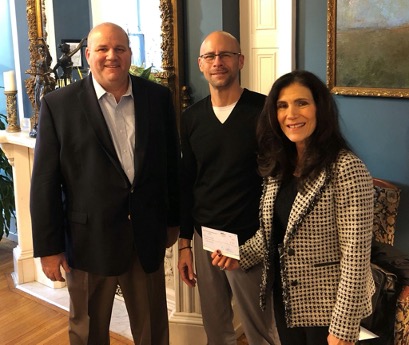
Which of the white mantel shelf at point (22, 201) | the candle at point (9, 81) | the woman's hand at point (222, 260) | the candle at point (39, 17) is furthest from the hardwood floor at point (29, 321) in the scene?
the candle at point (39, 17)

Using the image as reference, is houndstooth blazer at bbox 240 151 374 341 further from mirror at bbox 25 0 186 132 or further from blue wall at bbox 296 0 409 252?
mirror at bbox 25 0 186 132

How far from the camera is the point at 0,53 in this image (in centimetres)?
389

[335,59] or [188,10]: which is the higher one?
[188,10]

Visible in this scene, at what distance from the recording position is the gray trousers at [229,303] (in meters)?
1.81

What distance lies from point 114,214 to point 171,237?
36 centimetres

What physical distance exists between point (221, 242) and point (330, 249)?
0.40 metres

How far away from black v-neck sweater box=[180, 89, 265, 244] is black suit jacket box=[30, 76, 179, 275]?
0.18 m

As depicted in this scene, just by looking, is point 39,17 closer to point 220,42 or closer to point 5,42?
point 5,42

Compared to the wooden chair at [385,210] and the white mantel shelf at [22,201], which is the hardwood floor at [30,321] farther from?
the wooden chair at [385,210]

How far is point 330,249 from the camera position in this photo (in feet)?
4.60

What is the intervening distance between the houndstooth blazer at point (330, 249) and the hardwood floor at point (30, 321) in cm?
119

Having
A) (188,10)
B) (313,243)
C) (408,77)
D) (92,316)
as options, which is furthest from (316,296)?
(188,10)

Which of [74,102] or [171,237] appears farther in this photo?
[171,237]

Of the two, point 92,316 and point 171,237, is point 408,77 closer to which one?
point 171,237
